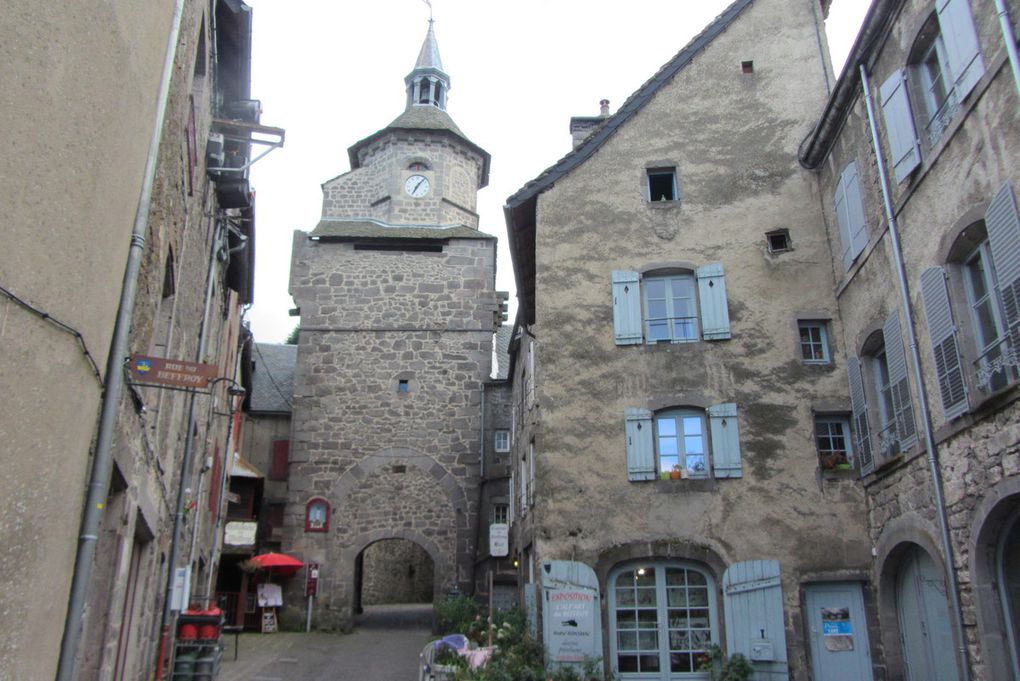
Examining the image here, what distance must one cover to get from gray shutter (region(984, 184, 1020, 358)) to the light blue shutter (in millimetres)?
4291

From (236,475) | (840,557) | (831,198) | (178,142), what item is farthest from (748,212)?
(236,475)

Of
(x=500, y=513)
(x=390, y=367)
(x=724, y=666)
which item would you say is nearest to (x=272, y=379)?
(x=390, y=367)

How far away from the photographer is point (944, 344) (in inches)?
288

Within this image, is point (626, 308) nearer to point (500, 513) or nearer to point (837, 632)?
point (837, 632)

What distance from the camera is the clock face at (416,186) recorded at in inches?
874

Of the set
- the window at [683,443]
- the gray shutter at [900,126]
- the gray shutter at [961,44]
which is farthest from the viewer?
the window at [683,443]

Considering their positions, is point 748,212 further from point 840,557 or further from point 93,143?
point 93,143

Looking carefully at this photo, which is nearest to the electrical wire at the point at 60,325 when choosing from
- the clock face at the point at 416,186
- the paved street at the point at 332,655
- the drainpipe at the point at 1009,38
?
the drainpipe at the point at 1009,38

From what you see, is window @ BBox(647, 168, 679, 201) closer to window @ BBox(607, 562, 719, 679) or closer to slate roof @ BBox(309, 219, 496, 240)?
window @ BBox(607, 562, 719, 679)

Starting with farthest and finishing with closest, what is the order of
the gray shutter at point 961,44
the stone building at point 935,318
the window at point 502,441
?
the window at point 502,441
the gray shutter at point 961,44
the stone building at point 935,318

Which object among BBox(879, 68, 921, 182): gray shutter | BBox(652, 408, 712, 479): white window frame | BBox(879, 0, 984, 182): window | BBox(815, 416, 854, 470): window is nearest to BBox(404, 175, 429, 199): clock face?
BBox(652, 408, 712, 479): white window frame

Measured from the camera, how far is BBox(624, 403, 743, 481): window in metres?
10.1

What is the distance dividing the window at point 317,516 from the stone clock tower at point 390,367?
0.02 metres

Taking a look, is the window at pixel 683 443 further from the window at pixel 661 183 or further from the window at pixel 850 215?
the window at pixel 661 183
